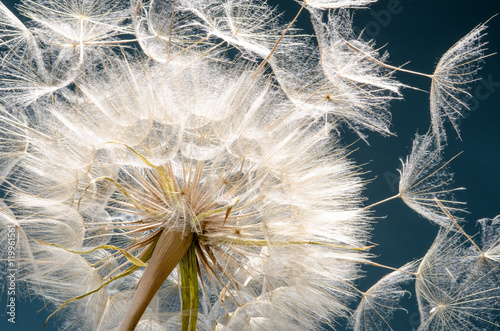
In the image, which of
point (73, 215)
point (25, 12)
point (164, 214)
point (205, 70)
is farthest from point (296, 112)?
point (25, 12)

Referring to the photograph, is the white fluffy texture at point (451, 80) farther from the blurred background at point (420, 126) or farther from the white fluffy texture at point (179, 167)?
the blurred background at point (420, 126)

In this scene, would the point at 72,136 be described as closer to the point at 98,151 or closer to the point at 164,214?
the point at 98,151

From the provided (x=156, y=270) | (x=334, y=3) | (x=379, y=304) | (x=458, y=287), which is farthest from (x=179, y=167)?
(x=458, y=287)

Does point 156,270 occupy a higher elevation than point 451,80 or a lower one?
lower

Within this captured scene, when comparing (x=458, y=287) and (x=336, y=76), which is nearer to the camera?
(x=336, y=76)

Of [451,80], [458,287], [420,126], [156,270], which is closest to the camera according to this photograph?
[156,270]

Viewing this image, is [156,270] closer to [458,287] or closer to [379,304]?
[379,304]

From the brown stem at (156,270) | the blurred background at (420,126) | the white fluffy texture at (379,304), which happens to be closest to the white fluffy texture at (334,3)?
the brown stem at (156,270)
